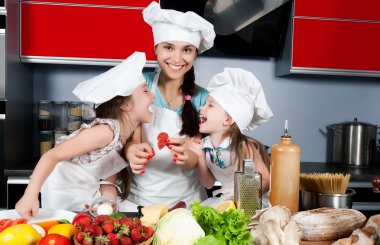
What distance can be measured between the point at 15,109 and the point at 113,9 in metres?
0.75

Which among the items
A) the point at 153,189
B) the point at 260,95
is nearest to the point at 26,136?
the point at 153,189

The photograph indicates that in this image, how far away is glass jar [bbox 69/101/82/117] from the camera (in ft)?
8.24

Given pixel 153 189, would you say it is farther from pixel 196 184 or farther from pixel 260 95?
pixel 260 95

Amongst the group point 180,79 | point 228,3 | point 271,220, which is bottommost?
point 271,220

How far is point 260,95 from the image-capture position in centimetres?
152

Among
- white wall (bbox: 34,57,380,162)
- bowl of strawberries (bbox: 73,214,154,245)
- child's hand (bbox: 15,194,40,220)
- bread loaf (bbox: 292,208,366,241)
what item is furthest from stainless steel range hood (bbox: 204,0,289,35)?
bowl of strawberries (bbox: 73,214,154,245)

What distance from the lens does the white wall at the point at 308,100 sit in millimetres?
2822

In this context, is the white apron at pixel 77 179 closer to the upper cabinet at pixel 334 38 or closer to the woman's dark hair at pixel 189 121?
the woman's dark hair at pixel 189 121

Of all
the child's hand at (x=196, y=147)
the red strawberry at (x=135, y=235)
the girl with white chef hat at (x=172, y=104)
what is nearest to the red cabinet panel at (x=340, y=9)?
the girl with white chef hat at (x=172, y=104)

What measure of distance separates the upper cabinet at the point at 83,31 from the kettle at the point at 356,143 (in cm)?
122

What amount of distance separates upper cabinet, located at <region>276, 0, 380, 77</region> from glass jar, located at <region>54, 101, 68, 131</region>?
4.38ft

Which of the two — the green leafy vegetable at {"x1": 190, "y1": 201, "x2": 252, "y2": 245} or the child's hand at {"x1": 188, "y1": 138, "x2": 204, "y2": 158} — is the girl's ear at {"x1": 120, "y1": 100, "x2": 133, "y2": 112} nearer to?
the child's hand at {"x1": 188, "y1": 138, "x2": 204, "y2": 158}

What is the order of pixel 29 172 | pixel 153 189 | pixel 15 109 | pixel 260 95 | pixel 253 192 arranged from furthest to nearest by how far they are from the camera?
pixel 15 109
pixel 29 172
pixel 153 189
pixel 260 95
pixel 253 192

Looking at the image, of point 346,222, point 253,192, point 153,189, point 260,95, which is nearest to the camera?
point 346,222
